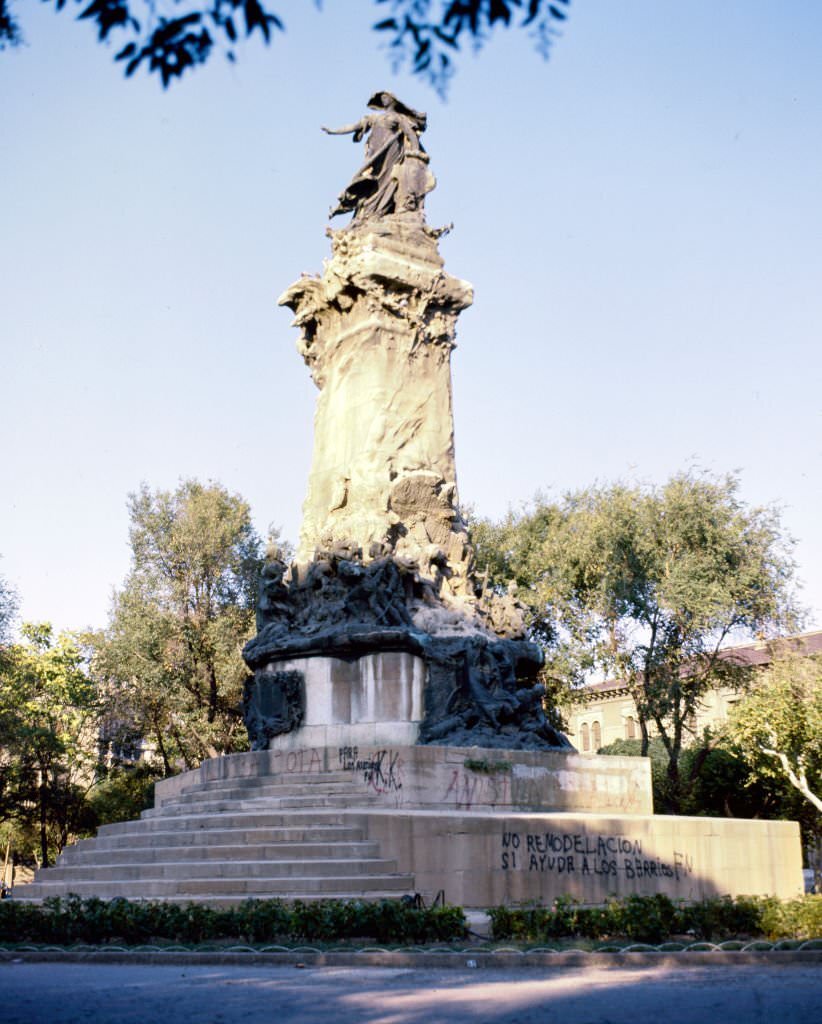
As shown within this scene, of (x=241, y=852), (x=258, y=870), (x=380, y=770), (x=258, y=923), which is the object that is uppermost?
(x=380, y=770)

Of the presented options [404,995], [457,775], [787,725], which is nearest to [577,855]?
[457,775]

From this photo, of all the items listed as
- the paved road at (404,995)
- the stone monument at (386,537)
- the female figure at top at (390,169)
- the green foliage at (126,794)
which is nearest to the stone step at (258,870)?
the paved road at (404,995)

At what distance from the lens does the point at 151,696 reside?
142 ft

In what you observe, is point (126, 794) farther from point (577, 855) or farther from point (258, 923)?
point (258, 923)

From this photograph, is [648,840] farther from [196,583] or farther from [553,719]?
[196,583]

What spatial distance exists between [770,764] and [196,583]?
21.5 meters

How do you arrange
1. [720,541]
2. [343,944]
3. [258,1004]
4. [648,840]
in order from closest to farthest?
[258,1004]
[343,944]
[648,840]
[720,541]

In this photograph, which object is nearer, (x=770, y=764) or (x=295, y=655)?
(x=295, y=655)

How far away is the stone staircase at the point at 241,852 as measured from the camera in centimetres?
1742

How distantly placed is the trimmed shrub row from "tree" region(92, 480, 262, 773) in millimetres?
27970

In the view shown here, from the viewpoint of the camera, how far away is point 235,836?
19.3 metres

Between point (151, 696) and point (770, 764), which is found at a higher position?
point (151, 696)

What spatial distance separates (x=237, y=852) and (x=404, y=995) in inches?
339

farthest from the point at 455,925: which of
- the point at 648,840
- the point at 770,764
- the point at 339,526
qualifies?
the point at 770,764
